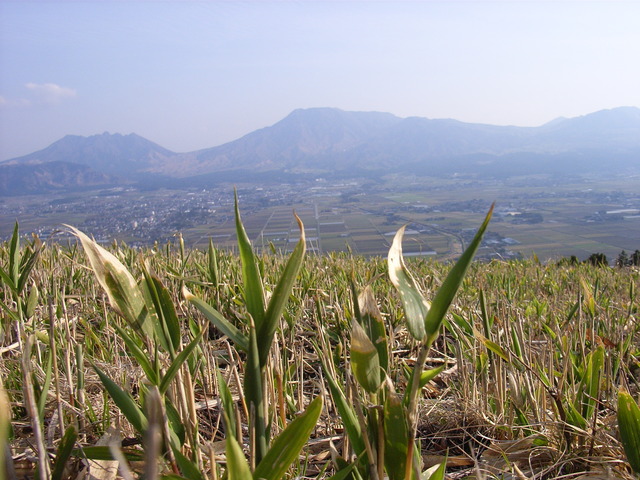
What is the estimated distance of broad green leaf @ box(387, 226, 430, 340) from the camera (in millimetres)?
691

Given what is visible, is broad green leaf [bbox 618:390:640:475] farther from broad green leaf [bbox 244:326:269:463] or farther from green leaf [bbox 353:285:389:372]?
broad green leaf [bbox 244:326:269:463]

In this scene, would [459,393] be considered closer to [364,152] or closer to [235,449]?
[235,449]

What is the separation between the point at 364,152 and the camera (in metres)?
134

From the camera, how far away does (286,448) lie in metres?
0.68

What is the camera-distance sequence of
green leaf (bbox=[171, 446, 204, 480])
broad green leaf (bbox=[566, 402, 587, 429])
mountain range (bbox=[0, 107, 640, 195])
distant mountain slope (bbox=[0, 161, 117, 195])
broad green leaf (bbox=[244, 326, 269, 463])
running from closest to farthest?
broad green leaf (bbox=[244, 326, 269, 463]) < green leaf (bbox=[171, 446, 204, 480]) < broad green leaf (bbox=[566, 402, 587, 429]) < distant mountain slope (bbox=[0, 161, 117, 195]) < mountain range (bbox=[0, 107, 640, 195])

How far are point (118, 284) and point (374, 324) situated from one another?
0.42 metres

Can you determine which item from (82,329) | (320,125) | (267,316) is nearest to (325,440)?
(267,316)

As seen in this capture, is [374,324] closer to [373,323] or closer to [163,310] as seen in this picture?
[373,323]

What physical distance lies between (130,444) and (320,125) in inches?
6570

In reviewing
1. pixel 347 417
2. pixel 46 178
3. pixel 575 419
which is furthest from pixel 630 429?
pixel 46 178

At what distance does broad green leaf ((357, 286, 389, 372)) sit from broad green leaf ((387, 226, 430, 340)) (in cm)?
11

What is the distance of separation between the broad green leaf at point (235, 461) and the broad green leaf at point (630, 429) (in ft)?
2.36

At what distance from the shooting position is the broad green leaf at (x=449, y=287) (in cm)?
58

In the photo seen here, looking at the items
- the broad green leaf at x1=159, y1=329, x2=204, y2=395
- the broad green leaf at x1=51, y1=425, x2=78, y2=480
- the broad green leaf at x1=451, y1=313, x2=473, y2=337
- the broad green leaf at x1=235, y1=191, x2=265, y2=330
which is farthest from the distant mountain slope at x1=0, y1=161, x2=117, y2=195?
the broad green leaf at x1=235, y1=191, x2=265, y2=330
